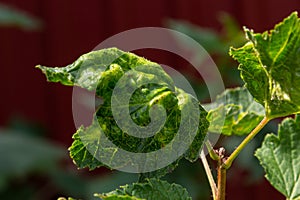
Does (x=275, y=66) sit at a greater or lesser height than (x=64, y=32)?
lesser

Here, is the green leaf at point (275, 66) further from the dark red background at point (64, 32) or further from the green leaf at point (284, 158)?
the dark red background at point (64, 32)

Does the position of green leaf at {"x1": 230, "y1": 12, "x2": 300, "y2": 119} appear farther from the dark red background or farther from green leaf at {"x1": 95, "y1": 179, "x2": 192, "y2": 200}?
the dark red background

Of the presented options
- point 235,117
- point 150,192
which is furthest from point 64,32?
point 150,192

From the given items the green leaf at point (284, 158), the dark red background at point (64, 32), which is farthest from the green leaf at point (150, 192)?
the dark red background at point (64, 32)

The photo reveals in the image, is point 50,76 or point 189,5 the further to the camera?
point 189,5

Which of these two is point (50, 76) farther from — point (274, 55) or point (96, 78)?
point (274, 55)

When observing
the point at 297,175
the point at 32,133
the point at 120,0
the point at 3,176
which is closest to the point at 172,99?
the point at 297,175

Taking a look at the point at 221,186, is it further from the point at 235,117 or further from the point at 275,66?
the point at 235,117
